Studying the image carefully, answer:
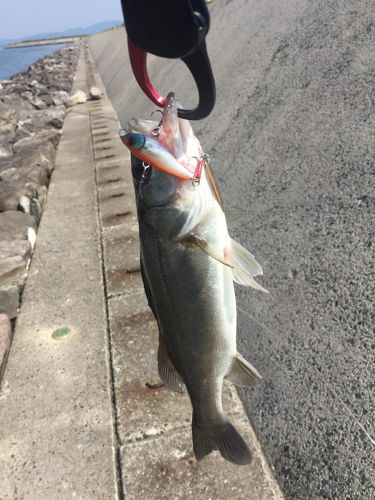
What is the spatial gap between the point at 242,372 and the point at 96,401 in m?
1.63

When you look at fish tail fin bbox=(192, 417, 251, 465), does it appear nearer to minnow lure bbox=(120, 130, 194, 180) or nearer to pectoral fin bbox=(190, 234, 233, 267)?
pectoral fin bbox=(190, 234, 233, 267)

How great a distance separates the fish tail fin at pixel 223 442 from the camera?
7.77ft

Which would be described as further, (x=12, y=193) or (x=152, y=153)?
(x=12, y=193)

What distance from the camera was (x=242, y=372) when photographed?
2309mm

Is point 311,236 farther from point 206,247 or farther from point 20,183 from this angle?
point 20,183

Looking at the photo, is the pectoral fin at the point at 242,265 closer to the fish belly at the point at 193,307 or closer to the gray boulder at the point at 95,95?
the fish belly at the point at 193,307

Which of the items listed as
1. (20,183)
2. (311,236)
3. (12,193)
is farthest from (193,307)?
(20,183)

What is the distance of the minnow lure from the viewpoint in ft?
5.52

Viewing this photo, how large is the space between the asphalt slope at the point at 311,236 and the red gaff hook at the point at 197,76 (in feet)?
5.61

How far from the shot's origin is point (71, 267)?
5418 mm

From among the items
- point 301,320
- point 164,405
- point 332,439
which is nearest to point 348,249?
point 301,320

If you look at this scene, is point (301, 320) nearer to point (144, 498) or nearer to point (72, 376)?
point (144, 498)

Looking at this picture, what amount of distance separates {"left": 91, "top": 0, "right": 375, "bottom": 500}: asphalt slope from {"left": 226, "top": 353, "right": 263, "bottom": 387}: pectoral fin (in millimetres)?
702

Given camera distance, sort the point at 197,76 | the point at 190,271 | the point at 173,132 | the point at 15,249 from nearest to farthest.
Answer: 1. the point at 197,76
2. the point at 173,132
3. the point at 190,271
4. the point at 15,249
